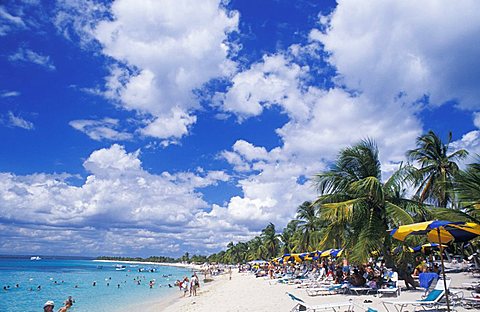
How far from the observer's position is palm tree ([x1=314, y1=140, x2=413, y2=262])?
12.7 metres

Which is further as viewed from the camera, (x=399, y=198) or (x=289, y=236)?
(x=289, y=236)

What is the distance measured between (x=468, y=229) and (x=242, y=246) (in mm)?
95837

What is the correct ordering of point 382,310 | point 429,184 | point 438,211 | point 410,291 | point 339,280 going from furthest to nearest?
point 429,184 → point 339,280 → point 410,291 → point 382,310 → point 438,211

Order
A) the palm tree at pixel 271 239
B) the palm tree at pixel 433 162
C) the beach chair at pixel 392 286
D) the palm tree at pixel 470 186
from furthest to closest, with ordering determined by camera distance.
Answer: the palm tree at pixel 271 239, the palm tree at pixel 433 162, the beach chair at pixel 392 286, the palm tree at pixel 470 186

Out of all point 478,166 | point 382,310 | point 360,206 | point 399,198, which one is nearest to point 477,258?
point 399,198

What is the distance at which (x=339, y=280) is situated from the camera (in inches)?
688

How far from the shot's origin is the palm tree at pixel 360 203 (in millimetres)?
12664

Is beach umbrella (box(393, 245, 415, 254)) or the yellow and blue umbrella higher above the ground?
the yellow and blue umbrella

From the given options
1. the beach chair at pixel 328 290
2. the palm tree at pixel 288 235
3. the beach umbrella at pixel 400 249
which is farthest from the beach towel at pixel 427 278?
the palm tree at pixel 288 235

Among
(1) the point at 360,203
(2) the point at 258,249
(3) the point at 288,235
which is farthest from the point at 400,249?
(2) the point at 258,249

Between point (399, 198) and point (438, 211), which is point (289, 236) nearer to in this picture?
point (399, 198)

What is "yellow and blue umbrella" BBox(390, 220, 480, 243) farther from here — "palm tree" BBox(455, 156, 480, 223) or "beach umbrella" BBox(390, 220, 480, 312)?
"palm tree" BBox(455, 156, 480, 223)

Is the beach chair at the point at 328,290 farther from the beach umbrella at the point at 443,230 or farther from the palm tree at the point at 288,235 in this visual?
the palm tree at the point at 288,235

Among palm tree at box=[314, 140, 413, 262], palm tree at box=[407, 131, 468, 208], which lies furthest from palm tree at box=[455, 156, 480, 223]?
palm tree at box=[407, 131, 468, 208]
